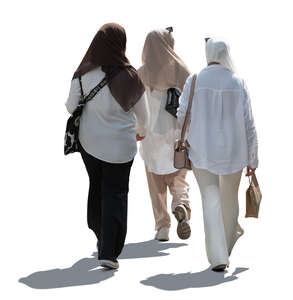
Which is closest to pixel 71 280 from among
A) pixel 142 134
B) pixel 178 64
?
pixel 142 134

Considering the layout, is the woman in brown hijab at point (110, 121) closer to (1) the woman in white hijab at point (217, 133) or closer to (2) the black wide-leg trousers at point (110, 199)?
(2) the black wide-leg trousers at point (110, 199)

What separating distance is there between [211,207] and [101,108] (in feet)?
5.46

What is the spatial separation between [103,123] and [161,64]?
67.6 inches

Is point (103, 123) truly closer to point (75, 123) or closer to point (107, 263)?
point (75, 123)

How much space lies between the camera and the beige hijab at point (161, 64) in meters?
11.7

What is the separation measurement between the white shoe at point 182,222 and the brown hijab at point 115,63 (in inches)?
78.4

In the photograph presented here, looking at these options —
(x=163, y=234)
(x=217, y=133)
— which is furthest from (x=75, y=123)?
(x=163, y=234)

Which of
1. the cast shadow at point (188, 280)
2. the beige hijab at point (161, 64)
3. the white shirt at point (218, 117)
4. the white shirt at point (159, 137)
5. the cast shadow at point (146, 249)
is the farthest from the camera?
the white shirt at point (159, 137)

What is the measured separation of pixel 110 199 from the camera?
1048cm

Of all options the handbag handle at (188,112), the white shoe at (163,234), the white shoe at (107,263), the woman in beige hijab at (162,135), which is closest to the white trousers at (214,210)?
the handbag handle at (188,112)

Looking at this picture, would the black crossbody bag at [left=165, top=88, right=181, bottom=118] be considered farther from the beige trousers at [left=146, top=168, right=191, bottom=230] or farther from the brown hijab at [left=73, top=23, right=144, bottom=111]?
the brown hijab at [left=73, top=23, right=144, bottom=111]

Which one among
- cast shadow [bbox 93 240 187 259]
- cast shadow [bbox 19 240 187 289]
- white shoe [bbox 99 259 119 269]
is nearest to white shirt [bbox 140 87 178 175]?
cast shadow [bbox 93 240 187 259]

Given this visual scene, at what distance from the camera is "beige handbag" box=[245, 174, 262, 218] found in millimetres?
10617

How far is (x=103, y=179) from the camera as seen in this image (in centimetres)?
1049
